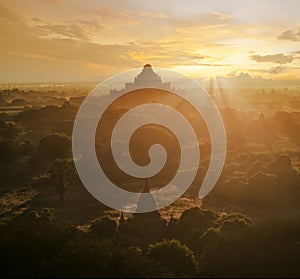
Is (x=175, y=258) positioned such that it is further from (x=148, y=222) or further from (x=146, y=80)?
(x=146, y=80)

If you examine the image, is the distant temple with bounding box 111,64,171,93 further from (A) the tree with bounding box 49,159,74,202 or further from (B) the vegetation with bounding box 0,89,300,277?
(A) the tree with bounding box 49,159,74,202

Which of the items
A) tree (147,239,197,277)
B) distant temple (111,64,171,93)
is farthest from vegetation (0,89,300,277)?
distant temple (111,64,171,93)

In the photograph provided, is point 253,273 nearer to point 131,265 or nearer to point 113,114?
point 131,265

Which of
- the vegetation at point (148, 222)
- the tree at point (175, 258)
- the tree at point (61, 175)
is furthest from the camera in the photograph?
the tree at point (61, 175)

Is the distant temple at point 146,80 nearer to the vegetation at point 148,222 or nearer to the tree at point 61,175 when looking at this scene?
the vegetation at point 148,222

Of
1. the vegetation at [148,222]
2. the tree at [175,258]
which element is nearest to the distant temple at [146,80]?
the vegetation at [148,222]

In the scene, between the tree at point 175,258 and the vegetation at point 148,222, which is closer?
the vegetation at point 148,222

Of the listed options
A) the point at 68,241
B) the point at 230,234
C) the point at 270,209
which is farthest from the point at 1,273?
the point at 270,209

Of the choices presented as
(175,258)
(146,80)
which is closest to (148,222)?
(175,258)

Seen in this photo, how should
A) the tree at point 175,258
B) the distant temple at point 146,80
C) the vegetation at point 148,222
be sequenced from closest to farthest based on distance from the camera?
1. the vegetation at point 148,222
2. the tree at point 175,258
3. the distant temple at point 146,80
